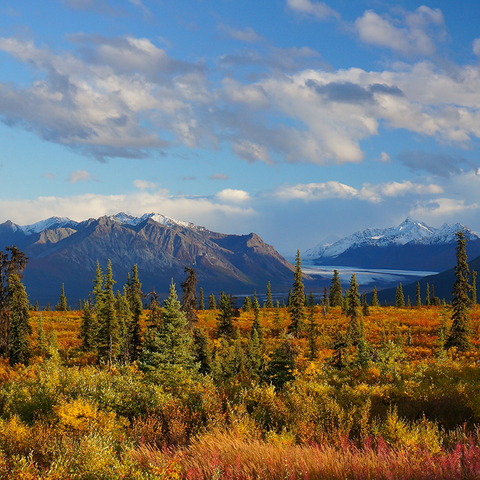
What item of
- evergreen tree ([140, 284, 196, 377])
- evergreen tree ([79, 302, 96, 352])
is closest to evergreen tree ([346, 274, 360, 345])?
evergreen tree ([140, 284, 196, 377])

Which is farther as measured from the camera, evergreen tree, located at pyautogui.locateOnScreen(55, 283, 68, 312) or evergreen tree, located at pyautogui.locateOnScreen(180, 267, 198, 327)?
evergreen tree, located at pyautogui.locateOnScreen(55, 283, 68, 312)

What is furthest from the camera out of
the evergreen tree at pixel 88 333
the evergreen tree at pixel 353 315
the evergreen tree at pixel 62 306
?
the evergreen tree at pixel 62 306

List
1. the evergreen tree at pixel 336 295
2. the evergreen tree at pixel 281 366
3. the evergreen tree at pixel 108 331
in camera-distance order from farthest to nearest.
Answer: the evergreen tree at pixel 336 295
the evergreen tree at pixel 108 331
the evergreen tree at pixel 281 366

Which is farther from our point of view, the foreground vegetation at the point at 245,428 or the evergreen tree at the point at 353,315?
the evergreen tree at the point at 353,315

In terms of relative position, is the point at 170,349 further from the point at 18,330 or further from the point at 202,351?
the point at 18,330

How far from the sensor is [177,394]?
10.6 metres

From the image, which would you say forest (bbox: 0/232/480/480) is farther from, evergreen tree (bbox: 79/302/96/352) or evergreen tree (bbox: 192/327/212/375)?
evergreen tree (bbox: 79/302/96/352)

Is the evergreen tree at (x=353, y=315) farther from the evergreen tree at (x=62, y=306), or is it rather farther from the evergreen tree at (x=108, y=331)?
the evergreen tree at (x=62, y=306)

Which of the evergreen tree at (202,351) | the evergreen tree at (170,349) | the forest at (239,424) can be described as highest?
the forest at (239,424)

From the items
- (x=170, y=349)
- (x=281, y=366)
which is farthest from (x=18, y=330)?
(x=281, y=366)

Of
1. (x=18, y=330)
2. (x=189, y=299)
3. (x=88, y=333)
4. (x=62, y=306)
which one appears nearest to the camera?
(x=18, y=330)

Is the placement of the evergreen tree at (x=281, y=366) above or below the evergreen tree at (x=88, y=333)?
above

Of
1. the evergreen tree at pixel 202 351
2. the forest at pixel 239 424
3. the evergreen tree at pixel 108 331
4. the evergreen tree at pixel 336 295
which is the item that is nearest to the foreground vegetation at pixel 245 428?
the forest at pixel 239 424

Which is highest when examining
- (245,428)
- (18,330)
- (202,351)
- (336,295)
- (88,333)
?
(245,428)
